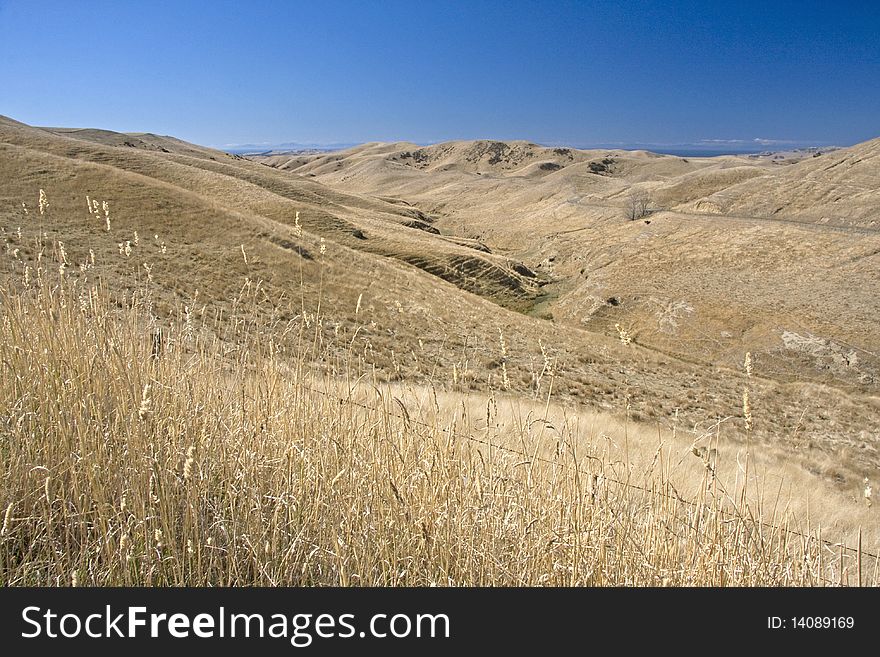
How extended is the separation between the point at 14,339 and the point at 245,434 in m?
1.80

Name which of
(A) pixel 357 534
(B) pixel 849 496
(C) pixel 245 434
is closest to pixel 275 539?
(A) pixel 357 534

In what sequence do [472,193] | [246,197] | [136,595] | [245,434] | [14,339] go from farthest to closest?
[472,193] → [246,197] → [14,339] → [245,434] → [136,595]

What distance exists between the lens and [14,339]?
11.0 ft

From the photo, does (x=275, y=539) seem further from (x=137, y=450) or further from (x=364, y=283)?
(x=364, y=283)

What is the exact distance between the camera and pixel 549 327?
1087 inches

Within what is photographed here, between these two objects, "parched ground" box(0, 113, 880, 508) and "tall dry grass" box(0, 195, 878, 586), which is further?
"parched ground" box(0, 113, 880, 508)

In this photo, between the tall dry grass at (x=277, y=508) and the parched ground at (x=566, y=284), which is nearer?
the tall dry grass at (x=277, y=508)

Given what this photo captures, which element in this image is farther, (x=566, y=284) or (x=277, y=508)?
(x=566, y=284)

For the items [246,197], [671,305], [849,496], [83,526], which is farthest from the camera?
[246,197]

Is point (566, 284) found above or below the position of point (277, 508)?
above

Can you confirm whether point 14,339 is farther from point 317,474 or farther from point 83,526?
point 317,474

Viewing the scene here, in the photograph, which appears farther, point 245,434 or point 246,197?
point 246,197

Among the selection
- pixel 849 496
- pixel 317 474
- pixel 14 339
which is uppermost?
pixel 14 339

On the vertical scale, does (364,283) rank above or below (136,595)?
above
